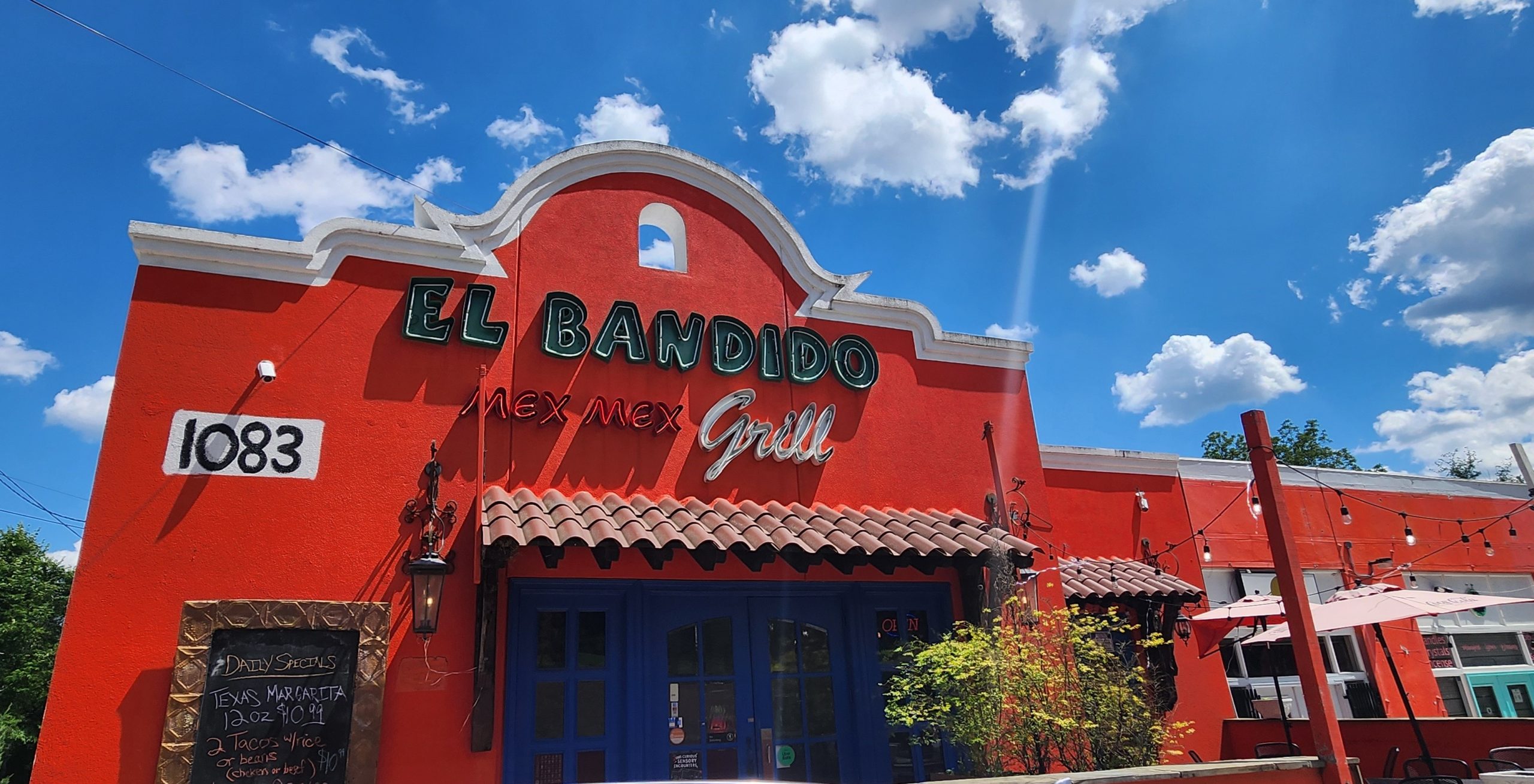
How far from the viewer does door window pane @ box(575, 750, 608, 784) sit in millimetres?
7332

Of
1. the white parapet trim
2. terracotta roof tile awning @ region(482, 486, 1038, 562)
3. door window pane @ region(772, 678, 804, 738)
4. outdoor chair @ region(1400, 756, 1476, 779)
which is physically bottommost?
outdoor chair @ region(1400, 756, 1476, 779)

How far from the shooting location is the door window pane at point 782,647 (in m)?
8.40

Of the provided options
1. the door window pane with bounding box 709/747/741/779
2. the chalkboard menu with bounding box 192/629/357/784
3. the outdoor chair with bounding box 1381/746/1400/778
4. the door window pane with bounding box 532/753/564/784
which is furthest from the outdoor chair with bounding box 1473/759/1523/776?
the chalkboard menu with bounding box 192/629/357/784

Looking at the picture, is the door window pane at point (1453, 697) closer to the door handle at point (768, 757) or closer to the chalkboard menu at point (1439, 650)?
the chalkboard menu at point (1439, 650)

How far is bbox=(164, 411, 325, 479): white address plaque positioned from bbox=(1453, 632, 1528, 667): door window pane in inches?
698

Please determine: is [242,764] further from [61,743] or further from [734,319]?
[734,319]

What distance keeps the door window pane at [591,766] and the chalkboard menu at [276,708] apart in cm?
186

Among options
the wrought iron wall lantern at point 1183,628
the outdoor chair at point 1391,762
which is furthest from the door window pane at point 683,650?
the outdoor chair at point 1391,762

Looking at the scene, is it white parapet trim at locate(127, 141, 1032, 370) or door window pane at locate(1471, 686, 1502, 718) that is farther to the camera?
door window pane at locate(1471, 686, 1502, 718)

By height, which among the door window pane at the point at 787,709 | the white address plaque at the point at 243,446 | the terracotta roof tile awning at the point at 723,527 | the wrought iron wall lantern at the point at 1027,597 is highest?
the white address plaque at the point at 243,446

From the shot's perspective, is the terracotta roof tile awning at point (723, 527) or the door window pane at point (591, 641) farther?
the door window pane at point (591, 641)

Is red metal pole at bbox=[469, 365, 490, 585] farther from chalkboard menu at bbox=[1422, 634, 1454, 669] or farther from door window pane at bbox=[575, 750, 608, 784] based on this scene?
chalkboard menu at bbox=[1422, 634, 1454, 669]

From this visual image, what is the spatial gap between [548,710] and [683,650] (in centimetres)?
135

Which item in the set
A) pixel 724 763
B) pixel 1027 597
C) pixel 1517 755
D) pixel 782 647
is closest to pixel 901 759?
pixel 782 647
